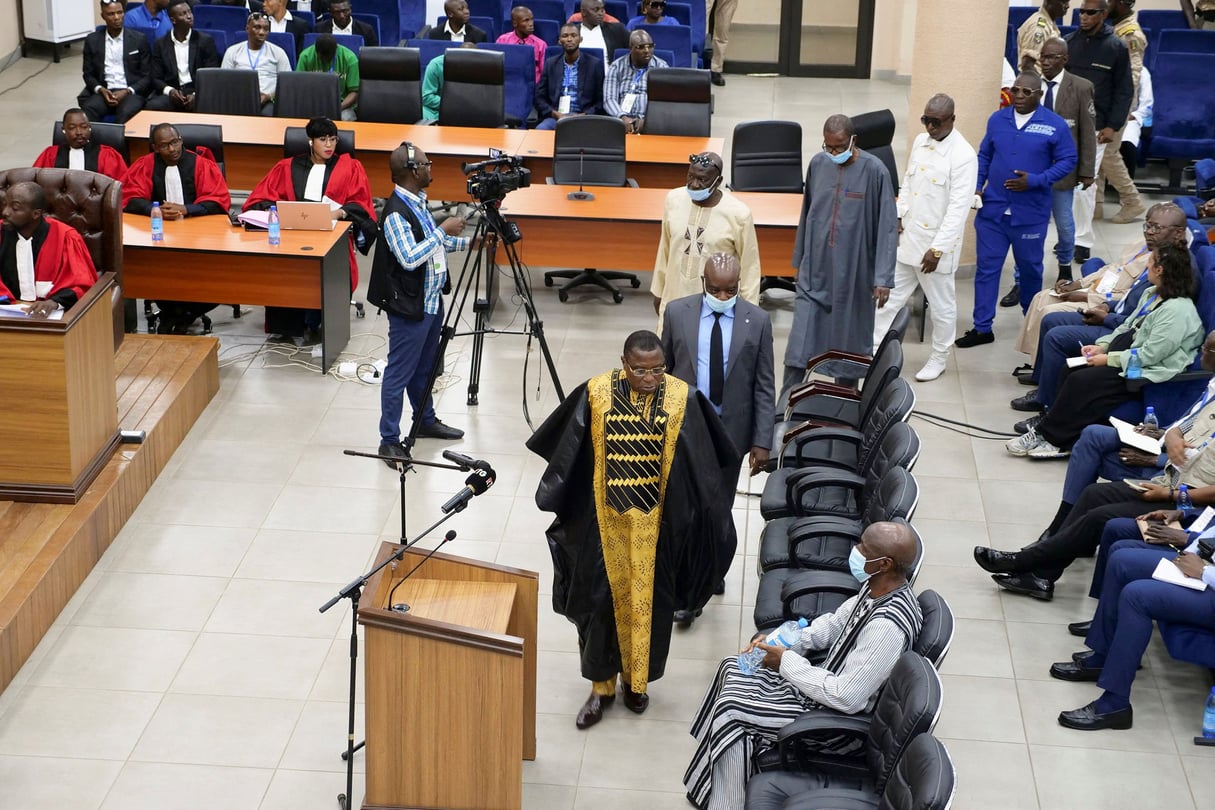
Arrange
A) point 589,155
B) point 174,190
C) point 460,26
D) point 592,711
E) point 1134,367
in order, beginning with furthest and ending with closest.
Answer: point 460,26
point 589,155
point 174,190
point 1134,367
point 592,711

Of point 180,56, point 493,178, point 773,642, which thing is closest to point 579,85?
point 180,56

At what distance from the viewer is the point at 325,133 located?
888cm

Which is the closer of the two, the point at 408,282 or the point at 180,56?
the point at 408,282

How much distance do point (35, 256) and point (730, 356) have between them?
3.55m

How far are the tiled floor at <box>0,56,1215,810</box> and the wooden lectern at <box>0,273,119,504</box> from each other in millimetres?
432

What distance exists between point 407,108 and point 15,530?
231 inches

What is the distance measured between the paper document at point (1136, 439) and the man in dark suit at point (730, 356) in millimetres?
1646

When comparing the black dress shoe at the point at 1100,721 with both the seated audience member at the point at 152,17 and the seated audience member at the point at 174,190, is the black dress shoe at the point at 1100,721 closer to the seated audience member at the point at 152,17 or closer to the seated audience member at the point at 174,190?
the seated audience member at the point at 174,190

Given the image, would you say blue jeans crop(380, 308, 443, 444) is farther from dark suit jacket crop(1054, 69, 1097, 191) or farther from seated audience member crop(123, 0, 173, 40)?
seated audience member crop(123, 0, 173, 40)

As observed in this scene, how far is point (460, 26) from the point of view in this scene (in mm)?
12664

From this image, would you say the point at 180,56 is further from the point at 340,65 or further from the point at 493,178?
the point at 493,178

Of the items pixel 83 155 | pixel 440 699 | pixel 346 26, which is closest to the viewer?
pixel 440 699

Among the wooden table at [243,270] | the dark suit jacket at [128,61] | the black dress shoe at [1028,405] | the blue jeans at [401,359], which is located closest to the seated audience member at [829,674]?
the blue jeans at [401,359]

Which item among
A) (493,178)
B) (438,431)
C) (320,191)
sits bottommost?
(438,431)
